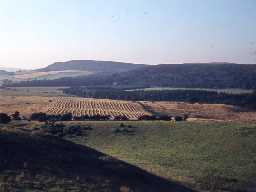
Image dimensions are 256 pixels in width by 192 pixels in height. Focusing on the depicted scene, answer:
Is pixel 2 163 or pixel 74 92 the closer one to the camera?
pixel 2 163

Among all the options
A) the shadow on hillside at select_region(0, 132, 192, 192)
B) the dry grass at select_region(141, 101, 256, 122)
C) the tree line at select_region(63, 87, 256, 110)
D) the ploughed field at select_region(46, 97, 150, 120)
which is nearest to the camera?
the shadow on hillside at select_region(0, 132, 192, 192)

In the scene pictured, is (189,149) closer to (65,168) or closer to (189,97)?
(65,168)

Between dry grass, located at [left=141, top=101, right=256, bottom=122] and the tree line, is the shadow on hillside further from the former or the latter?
the tree line

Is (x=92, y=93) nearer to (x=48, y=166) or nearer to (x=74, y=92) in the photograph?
(x=74, y=92)

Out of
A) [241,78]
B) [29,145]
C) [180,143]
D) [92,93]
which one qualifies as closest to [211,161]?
[180,143]

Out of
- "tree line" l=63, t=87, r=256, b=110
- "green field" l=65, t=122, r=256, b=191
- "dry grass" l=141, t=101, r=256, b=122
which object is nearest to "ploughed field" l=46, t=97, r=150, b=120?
"dry grass" l=141, t=101, r=256, b=122

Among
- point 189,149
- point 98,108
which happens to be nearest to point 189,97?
point 98,108

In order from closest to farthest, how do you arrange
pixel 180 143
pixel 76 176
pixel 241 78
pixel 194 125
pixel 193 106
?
pixel 76 176 < pixel 180 143 < pixel 194 125 < pixel 193 106 < pixel 241 78
